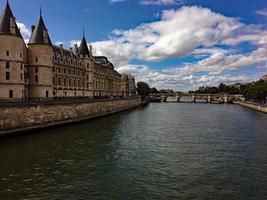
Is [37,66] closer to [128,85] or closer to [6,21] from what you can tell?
[6,21]

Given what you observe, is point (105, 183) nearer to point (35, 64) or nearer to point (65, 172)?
point (65, 172)

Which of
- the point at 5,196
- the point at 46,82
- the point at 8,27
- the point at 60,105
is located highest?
the point at 8,27

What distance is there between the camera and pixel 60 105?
132 ft

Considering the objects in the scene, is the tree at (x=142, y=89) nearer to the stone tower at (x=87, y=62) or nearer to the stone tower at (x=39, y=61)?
the stone tower at (x=87, y=62)

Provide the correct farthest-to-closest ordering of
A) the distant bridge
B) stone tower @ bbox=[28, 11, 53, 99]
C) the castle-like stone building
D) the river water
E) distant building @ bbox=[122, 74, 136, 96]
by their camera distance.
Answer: the distant bridge < distant building @ bbox=[122, 74, 136, 96] < stone tower @ bbox=[28, 11, 53, 99] < the castle-like stone building < the river water

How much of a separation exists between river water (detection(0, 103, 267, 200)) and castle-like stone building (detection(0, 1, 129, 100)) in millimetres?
11493

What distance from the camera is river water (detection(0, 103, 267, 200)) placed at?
46.2 feet

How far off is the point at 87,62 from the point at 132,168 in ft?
187

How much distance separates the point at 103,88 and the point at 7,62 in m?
51.5

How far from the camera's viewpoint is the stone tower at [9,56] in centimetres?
3581

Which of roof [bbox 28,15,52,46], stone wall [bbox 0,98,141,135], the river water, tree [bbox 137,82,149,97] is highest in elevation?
roof [bbox 28,15,52,46]

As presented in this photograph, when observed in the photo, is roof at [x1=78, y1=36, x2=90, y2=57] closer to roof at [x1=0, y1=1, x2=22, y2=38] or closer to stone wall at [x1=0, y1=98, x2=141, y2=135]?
stone wall at [x1=0, y1=98, x2=141, y2=135]

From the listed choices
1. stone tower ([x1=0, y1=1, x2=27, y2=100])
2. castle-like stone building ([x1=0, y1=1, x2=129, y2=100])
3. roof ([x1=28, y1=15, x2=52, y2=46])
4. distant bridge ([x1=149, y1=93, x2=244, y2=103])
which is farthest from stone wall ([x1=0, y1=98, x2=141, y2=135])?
distant bridge ([x1=149, y1=93, x2=244, y2=103])

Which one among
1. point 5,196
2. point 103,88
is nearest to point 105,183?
point 5,196
